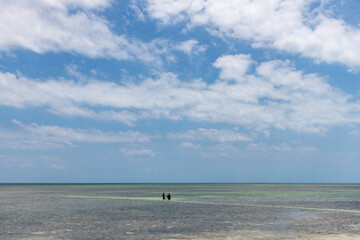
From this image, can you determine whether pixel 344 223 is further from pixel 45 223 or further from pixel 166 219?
pixel 45 223

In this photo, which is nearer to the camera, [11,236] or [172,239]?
[172,239]

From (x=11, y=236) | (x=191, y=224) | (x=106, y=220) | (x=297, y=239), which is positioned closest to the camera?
(x=297, y=239)

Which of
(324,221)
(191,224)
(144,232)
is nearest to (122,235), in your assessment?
(144,232)

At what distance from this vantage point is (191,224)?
28.4m

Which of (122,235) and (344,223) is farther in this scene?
(344,223)

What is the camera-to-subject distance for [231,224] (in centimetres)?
2845

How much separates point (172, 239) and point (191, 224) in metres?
7.03

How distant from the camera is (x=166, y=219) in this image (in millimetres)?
31984

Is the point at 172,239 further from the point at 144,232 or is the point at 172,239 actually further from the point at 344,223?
the point at 344,223

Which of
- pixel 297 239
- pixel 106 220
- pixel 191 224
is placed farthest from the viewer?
pixel 106 220

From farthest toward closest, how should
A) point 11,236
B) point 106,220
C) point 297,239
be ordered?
point 106,220 → point 11,236 → point 297,239

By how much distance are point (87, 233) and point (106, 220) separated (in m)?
7.31

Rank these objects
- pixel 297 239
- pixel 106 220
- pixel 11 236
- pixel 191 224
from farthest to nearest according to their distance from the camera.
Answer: pixel 106 220
pixel 191 224
pixel 11 236
pixel 297 239

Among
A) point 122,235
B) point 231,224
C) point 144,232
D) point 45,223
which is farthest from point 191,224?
point 45,223
